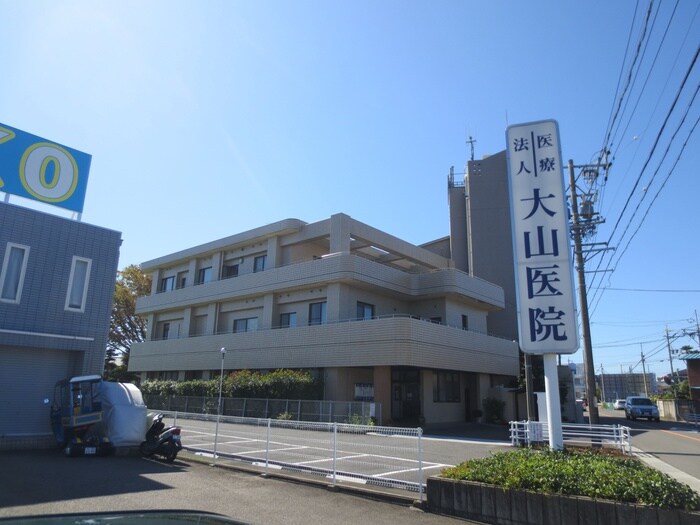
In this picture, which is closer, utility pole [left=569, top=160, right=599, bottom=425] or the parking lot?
the parking lot

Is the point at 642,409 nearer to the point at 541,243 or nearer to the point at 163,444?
the point at 541,243

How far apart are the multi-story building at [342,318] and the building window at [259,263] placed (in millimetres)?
107

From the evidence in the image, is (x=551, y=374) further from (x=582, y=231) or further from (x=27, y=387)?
(x=582, y=231)

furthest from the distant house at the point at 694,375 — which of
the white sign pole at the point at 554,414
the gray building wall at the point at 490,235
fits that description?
the white sign pole at the point at 554,414

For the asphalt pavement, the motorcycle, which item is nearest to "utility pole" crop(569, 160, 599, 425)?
the asphalt pavement

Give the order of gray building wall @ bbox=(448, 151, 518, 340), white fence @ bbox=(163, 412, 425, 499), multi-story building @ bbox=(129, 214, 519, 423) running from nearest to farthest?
white fence @ bbox=(163, 412, 425, 499), multi-story building @ bbox=(129, 214, 519, 423), gray building wall @ bbox=(448, 151, 518, 340)

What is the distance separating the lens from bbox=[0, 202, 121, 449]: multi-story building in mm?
12500

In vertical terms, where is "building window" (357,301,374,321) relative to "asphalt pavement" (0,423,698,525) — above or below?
above

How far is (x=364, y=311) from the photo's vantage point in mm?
29781

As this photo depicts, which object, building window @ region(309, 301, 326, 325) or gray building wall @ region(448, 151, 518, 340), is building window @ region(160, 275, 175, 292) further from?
gray building wall @ region(448, 151, 518, 340)

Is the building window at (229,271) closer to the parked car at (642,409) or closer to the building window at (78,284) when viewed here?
the building window at (78,284)

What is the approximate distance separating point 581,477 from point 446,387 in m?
24.4

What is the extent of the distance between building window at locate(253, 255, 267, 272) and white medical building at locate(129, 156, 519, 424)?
3.1 inches

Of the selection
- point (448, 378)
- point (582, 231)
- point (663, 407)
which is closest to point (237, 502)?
point (582, 231)
